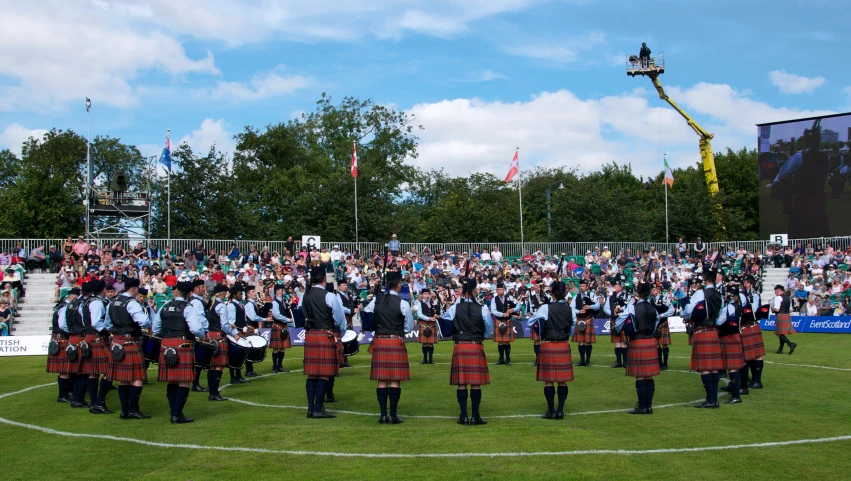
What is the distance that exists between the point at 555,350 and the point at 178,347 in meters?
5.16

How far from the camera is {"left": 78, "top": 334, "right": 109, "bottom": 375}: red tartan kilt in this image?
11.4m

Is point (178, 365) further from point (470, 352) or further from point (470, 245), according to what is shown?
point (470, 245)

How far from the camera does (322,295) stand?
10.6 m

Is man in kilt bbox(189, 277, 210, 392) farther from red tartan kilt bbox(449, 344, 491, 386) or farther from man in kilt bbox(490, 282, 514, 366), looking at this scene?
man in kilt bbox(490, 282, 514, 366)

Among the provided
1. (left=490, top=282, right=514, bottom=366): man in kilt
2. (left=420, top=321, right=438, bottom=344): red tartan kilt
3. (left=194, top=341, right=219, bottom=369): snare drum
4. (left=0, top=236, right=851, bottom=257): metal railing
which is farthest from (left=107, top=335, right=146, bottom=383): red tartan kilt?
(left=0, top=236, right=851, bottom=257): metal railing

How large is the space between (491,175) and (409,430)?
4497cm

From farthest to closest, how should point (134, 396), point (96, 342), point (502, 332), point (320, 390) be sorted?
point (502, 332), point (96, 342), point (134, 396), point (320, 390)

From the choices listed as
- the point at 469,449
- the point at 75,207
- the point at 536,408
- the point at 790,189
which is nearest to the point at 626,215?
the point at 790,189

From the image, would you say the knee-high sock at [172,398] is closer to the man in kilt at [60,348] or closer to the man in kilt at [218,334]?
the man in kilt at [218,334]

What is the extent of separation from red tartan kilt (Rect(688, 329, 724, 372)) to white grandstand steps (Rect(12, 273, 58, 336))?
21.3 m

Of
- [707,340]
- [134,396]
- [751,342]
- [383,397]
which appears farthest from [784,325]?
[134,396]

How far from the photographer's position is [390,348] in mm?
10141

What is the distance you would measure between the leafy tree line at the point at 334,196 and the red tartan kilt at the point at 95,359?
93.7ft

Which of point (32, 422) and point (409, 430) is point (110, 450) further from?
point (409, 430)
